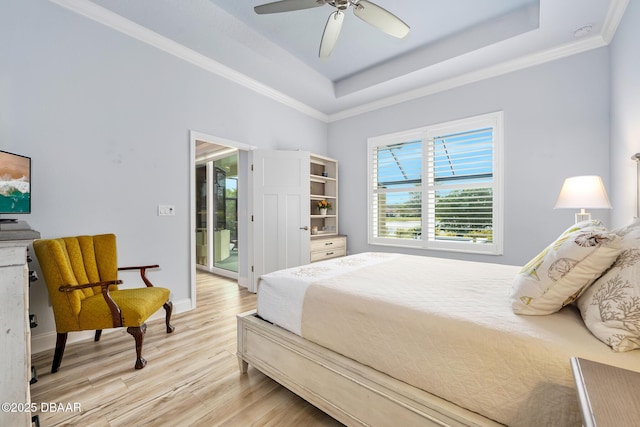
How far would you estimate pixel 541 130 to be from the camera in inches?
118

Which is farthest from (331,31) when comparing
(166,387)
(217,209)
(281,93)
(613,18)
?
(217,209)

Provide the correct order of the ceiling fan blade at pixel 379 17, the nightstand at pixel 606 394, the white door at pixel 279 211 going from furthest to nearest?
1. the white door at pixel 279 211
2. the ceiling fan blade at pixel 379 17
3. the nightstand at pixel 606 394

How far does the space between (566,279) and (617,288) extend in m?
0.14

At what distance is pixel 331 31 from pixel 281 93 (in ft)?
6.37

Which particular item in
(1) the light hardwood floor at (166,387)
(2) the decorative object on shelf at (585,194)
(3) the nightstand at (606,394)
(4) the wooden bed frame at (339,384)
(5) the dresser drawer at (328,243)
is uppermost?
(2) the decorative object on shelf at (585,194)

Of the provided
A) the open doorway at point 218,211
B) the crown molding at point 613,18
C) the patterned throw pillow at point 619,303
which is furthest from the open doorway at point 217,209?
the crown molding at point 613,18

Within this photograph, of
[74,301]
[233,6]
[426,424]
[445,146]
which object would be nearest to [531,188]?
[445,146]

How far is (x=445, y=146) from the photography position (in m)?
3.69

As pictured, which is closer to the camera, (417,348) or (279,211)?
(417,348)

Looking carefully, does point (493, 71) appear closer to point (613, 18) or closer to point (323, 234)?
point (613, 18)

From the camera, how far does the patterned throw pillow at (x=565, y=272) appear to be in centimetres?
101

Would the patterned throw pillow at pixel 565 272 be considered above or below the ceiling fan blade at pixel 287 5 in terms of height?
below

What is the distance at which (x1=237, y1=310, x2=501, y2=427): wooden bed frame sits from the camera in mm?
1092

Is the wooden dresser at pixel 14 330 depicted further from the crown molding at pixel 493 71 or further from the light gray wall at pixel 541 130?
the crown molding at pixel 493 71
